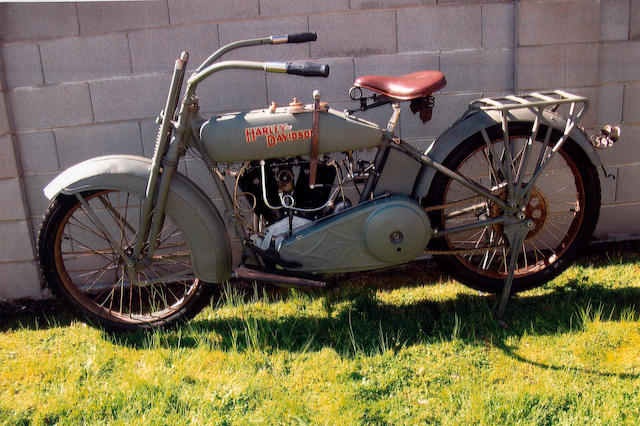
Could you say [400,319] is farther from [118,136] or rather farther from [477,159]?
[118,136]

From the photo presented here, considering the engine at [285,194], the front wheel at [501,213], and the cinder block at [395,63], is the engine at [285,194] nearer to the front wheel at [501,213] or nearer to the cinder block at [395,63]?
the front wheel at [501,213]

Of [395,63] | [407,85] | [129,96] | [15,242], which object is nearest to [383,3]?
[395,63]

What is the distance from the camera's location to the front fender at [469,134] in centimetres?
308

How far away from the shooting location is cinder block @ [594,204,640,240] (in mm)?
4117

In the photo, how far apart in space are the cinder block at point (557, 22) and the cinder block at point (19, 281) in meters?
3.65

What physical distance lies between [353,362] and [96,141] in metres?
2.32

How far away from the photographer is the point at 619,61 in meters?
3.88

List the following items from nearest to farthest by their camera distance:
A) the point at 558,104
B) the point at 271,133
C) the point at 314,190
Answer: the point at 271,133, the point at 558,104, the point at 314,190

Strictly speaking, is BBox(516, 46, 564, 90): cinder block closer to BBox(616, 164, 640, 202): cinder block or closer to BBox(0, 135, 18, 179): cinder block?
BBox(616, 164, 640, 202): cinder block

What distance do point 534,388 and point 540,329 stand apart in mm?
554

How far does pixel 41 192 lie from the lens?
3.85 meters

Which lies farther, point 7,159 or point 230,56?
point 230,56

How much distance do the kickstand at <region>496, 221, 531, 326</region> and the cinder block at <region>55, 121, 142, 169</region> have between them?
2462 millimetres

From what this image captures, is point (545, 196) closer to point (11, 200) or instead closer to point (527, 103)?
point (527, 103)
